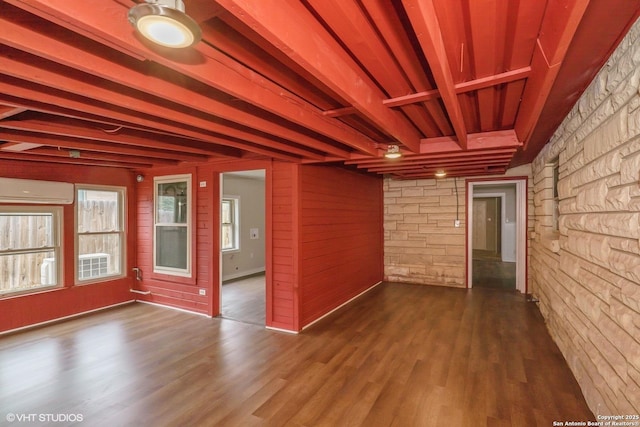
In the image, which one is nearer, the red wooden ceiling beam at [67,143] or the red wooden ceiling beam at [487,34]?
the red wooden ceiling beam at [487,34]

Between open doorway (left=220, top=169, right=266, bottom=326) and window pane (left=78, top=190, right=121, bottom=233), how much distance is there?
5.89 ft

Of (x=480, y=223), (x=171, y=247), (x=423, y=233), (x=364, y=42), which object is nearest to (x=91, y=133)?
(x=364, y=42)

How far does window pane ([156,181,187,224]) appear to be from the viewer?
15.5ft

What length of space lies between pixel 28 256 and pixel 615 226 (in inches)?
237

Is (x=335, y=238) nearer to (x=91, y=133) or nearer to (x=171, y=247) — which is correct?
(x=171, y=247)

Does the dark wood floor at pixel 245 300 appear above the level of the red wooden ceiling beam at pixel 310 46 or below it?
below

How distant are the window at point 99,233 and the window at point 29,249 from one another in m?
0.27

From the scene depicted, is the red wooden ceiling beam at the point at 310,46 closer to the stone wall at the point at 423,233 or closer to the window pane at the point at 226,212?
the stone wall at the point at 423,233

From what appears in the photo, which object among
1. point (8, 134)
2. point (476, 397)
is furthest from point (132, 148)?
point (476, 397)

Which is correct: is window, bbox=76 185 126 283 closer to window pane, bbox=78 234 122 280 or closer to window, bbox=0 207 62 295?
window pane, bbox=78 234 122 280

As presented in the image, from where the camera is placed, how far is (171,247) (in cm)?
485

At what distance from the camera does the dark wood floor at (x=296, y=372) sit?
2270 mm

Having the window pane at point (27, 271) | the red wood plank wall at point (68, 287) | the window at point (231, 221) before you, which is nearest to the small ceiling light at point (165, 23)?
the red wood plank wall at point (68, 287)

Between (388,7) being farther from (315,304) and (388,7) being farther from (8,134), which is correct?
(315,304)
